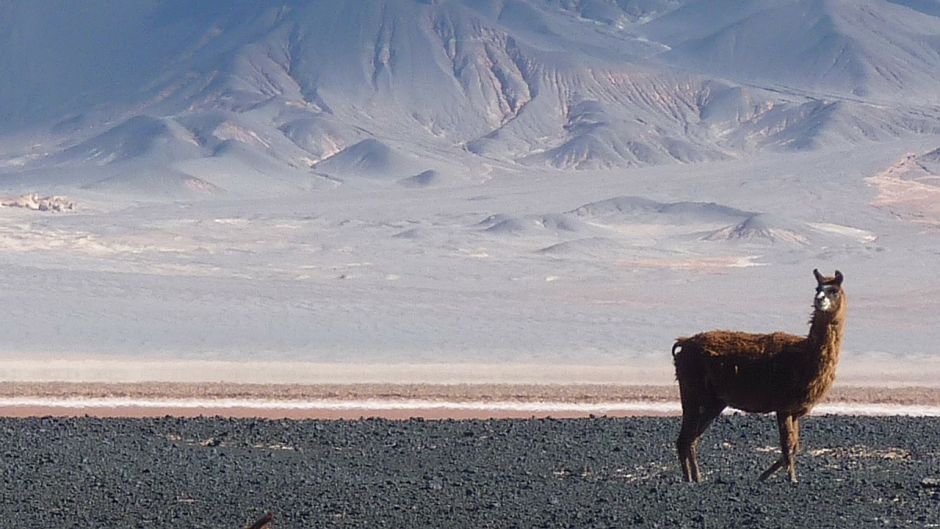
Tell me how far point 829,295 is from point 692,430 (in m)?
1.49

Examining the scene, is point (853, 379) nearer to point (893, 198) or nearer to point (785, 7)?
point (893, 198)

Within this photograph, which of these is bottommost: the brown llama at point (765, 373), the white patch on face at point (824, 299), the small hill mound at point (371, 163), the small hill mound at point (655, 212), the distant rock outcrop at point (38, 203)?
the brown llama at point (765, 373)

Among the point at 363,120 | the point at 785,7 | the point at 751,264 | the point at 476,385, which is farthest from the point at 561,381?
the point at 785,7

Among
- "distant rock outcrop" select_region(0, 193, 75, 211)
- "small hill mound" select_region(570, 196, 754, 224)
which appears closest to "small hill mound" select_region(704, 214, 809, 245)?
"small hill mound" select_region(570, 196, 754, 224)

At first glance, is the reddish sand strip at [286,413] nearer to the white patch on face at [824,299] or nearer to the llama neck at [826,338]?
the llama neck at [826,338]

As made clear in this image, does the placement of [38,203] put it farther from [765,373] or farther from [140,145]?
[765,373]

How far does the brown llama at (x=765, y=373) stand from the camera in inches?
404

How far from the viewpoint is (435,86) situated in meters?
127

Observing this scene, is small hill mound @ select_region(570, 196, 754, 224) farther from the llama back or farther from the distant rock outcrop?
the llama back

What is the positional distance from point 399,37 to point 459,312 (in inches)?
4172

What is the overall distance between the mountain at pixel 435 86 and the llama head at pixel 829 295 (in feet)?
262

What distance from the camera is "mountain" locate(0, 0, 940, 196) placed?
104625mm

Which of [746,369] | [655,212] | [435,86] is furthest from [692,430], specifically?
[435,86]

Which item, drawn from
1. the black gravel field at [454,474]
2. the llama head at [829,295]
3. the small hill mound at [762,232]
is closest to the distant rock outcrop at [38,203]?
the small hill mound at [762,232]
